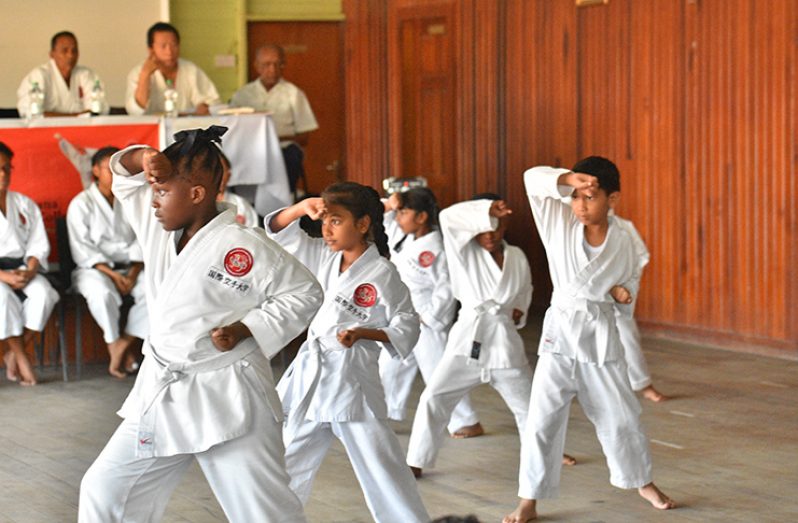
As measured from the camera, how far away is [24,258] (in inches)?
288

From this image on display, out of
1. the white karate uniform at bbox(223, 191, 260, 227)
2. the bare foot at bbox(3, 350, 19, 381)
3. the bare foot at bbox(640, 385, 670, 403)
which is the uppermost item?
the white karate uniform at bbox(223, 191, 260, 227)

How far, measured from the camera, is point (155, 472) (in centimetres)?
286

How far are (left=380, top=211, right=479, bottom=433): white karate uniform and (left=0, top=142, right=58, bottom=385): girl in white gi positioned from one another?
7.90 ft

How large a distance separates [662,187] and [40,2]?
19.4ft

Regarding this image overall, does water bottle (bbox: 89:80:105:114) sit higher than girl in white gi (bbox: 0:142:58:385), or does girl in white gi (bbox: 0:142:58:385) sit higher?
water bottle (bbox: 89:80:105:114)

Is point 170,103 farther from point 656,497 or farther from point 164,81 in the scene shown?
point 656,497

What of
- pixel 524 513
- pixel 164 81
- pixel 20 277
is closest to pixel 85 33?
pixel 164 81

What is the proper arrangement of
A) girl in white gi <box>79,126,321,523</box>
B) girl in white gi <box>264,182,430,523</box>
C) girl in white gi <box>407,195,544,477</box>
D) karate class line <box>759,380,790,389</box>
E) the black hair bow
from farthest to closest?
karate class line <box>759,380,790,389</box> → girl in white gi <box>407,195,544,477</box> → girl in white gi <box>264,182,430,523</box> → the black hair bow → girl in white gi <box>79,126,321,523</box>

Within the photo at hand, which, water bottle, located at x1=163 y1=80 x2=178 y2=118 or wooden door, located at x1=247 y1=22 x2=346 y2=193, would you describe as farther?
wooden door, located at x1=247 y1=22 x2=346 y2=193

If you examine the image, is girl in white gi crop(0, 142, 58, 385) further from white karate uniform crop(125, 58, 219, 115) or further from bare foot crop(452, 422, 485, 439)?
bare foot crop(452, 422, 485, 439)

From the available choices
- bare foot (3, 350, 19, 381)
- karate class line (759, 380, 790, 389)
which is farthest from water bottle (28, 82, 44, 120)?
karate class line (759, 380, 790, 389)

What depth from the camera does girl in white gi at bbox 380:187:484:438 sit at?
5617mm

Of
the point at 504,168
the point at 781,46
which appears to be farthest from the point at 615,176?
the point at 504,168

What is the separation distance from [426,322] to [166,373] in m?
2.90
